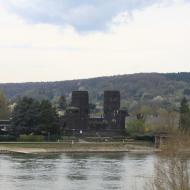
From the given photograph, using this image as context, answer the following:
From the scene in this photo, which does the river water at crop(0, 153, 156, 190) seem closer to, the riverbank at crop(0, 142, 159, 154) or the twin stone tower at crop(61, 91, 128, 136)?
the riverbank at crop(0, 142, 159, 154)

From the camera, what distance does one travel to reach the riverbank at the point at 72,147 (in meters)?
85.0

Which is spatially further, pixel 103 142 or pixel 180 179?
pixel 103 142

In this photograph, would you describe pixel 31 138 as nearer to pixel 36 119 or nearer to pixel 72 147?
pixel 36 119

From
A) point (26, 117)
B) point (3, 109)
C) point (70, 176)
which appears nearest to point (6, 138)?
point (26, 117)

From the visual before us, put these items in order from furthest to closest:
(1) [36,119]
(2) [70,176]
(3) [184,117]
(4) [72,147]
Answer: (3) [184,117] < (1) [36,119] < (4) [72,147] < (2) [70,176]

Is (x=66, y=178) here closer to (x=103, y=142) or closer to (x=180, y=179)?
(x=180, y=179)

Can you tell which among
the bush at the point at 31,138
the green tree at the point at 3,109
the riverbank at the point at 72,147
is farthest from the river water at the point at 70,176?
the green tree at the point at 3,109

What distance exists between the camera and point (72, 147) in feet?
296

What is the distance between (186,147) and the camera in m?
29.6

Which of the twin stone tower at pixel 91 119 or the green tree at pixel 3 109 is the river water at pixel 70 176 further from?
the green tree at pixel 3 109

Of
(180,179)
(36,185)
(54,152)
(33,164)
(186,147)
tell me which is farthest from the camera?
(54,152)

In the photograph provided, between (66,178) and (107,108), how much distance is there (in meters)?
77.0

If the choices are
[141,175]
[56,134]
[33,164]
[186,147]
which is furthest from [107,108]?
[186,147]

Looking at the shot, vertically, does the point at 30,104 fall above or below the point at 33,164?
above
